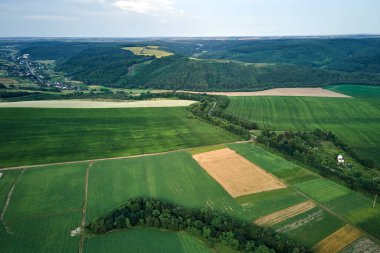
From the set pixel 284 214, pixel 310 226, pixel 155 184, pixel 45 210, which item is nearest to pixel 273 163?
pixel 284 214

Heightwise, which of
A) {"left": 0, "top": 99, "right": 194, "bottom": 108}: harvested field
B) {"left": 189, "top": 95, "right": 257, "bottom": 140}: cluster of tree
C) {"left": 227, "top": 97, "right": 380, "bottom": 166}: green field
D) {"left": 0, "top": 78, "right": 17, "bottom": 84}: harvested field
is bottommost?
{"left": 227, "top": 97, "right": 380, "bottom": 166}: green field

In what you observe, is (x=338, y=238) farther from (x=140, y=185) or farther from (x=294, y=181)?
(x=140, y=185)

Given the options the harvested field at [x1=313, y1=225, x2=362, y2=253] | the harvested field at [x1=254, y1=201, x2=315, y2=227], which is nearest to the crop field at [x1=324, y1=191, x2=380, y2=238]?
the harvested field at [x1=313, y1=225, x2=362, y2=253]

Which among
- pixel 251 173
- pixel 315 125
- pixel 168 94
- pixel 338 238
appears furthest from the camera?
pixel 168 94

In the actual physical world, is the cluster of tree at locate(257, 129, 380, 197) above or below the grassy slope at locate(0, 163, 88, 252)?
below

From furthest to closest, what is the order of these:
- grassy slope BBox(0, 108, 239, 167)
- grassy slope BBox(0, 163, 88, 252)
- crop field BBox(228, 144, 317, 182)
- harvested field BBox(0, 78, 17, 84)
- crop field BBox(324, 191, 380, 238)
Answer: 1. harvested field BBox(0, 78, 17, 84)
2. grassy slope BBox(0, 108, 239, 167)
3. crop field BBox(228, 144, 317, 182)
4. crop field BBox(324, 191, 380, 238)
5. grassy slope BBox(0, 163, 88, 252)

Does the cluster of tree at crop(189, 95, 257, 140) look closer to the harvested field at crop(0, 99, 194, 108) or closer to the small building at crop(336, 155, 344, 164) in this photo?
the harvested field at crop(0, 99, 194, 108)

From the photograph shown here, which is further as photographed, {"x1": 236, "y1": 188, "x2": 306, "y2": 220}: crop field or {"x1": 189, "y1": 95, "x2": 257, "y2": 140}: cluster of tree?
{"x1": 189, "y1": 95, "x2": 257, "y2": 140}: cluster of tree

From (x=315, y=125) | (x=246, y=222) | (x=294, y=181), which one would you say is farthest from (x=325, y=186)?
(x=315, y=125)
